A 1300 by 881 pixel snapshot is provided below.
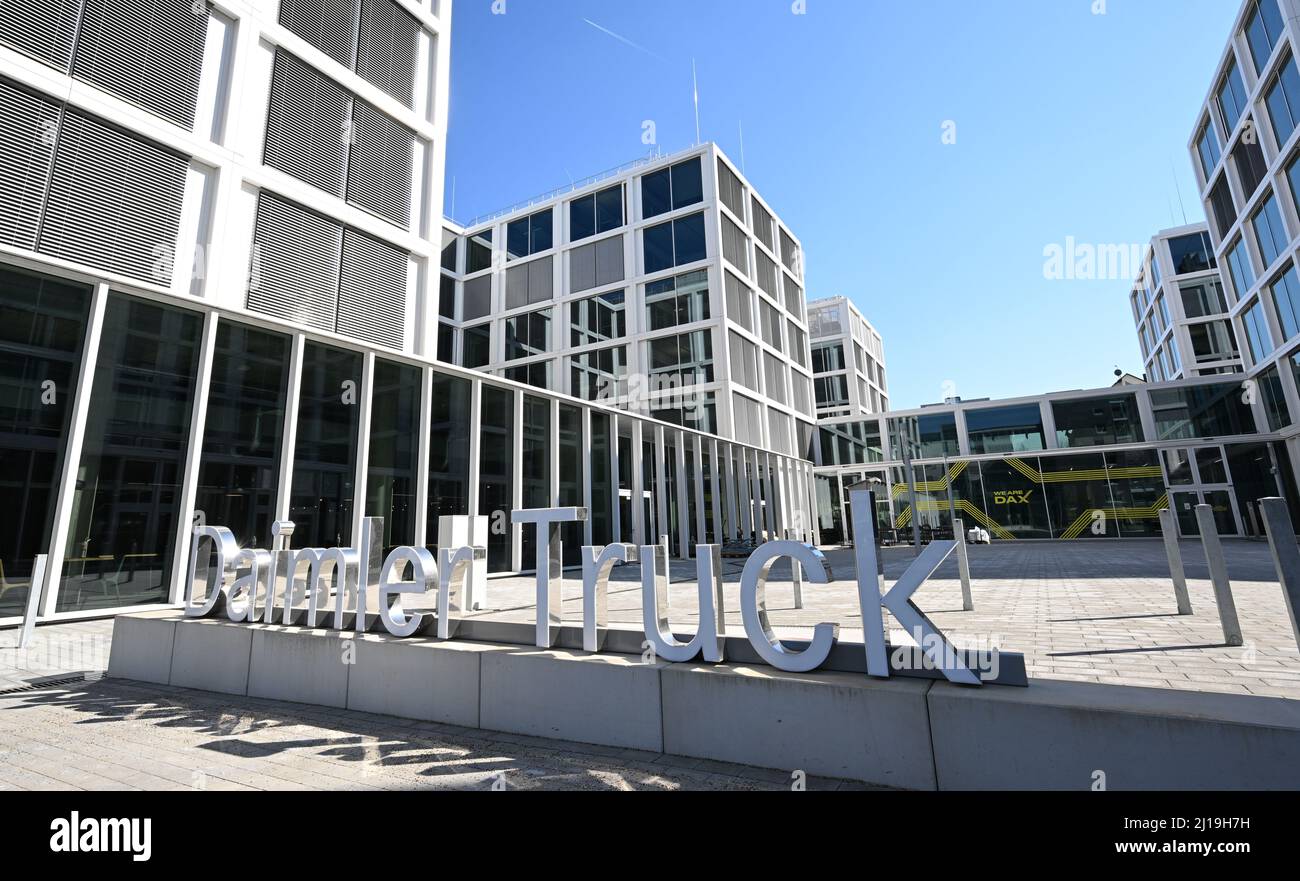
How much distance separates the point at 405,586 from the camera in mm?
5723

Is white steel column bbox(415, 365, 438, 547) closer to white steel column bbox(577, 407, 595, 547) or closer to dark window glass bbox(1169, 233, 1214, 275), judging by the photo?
white steel column bbox(577, 407, 595, 547)

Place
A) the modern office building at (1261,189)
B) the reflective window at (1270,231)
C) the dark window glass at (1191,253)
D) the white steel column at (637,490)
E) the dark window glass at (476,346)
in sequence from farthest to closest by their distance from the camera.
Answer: the dark window glass at (1191,253)
the dark window glass at (476,346)
the reflective window at (1270,231)
the modern office building at (1261,189)
the white steel column at (637,490)

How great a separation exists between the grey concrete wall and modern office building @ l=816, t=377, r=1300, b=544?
90.2ft

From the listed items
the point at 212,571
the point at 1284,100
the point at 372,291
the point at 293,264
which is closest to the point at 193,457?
the point at 212,571

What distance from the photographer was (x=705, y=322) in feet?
104

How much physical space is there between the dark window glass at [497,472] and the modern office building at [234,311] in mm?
84

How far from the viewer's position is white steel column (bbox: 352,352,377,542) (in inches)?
551

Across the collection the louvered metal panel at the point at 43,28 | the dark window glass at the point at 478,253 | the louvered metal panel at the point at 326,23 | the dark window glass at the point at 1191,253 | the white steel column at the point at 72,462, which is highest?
the dark window glass at the point at 1191,253

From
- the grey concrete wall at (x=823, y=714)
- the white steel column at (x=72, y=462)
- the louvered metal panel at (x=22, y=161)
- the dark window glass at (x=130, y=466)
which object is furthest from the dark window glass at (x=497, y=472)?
the grey concrete wall at (x=823, y=714)

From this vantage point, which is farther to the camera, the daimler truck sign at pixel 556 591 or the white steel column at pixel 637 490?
the white steel column at pixel 637 490

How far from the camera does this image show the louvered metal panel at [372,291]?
17688 millimetres

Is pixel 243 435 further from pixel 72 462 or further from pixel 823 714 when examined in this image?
pixel 823 714

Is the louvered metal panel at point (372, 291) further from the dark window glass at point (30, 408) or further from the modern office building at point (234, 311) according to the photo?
the dark window glass at point (30, 408)
